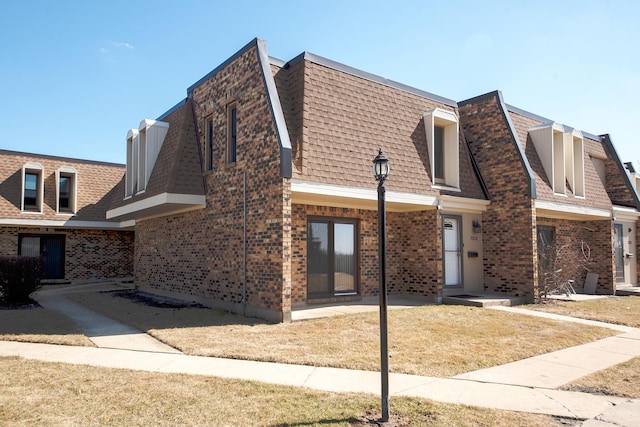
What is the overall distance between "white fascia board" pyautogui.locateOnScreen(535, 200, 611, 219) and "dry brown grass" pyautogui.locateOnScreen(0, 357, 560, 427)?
37.5 feet

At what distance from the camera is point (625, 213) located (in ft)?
61.1

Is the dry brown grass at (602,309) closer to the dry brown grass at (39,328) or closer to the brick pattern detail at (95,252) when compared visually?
the dry brown grass at (39,328)

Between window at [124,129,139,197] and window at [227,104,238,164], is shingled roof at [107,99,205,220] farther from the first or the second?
window at [227,104,238,164]

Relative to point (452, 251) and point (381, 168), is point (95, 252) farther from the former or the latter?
point (381, 168)

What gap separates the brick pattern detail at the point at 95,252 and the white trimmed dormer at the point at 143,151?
7668 millimetres

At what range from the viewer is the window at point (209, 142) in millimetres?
13141

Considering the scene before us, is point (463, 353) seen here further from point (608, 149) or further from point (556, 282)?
point (608, 149)

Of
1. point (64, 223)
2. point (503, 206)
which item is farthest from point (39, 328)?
point (64, 223)

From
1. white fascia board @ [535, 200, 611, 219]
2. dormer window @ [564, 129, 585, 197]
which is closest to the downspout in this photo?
white fascia board @ [535, 200, 611, 219]

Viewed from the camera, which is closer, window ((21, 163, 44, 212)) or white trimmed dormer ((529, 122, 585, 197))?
white trimmed dormer ((529, 122, 585, 197))

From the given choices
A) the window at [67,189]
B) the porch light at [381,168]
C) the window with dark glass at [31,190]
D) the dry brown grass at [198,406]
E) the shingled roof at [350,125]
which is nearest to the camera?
the dry brown grass at [198,406]

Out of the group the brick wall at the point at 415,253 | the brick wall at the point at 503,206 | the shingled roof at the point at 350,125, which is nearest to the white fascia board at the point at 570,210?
the brick wall at the point at 503,206

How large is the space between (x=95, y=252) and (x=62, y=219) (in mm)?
2476

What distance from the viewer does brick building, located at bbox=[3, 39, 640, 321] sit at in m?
10.6
